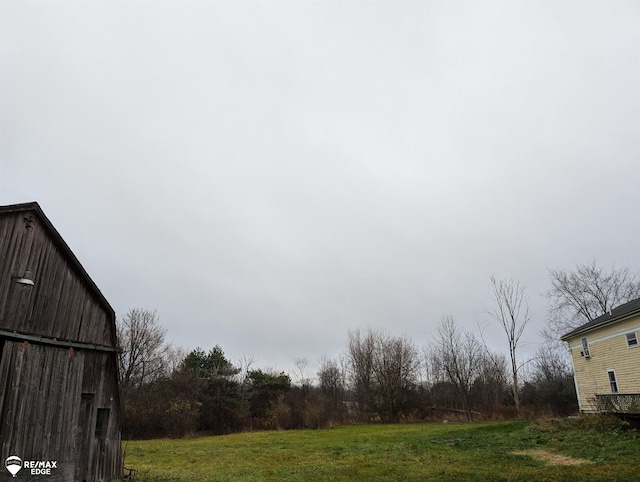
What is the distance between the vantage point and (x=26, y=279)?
30.7 feet

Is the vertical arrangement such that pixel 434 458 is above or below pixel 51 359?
below

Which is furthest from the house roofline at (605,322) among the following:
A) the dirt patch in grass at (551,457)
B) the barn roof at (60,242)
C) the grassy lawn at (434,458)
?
the barn roof at (60,242)

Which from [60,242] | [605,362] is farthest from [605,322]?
[60,242]

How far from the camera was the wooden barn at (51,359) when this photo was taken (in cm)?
→ 934

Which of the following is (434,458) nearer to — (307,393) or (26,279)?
(26,279)

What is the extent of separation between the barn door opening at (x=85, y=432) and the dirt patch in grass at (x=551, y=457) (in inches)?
605

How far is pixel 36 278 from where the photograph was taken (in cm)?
1024

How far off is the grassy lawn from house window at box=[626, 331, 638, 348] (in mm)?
5135

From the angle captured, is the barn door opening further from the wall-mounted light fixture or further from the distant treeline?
the distant treeline

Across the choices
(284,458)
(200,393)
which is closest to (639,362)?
(284,458)

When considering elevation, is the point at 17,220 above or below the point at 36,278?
above

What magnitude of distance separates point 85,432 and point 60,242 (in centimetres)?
524

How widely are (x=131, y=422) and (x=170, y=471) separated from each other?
22.3 meters

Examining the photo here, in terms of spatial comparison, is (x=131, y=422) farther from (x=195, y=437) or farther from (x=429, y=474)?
Answer: (x=429, y=474)
